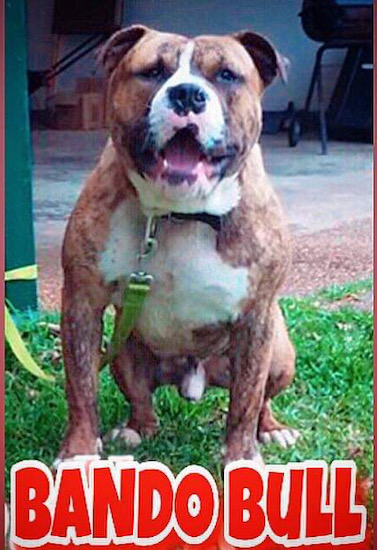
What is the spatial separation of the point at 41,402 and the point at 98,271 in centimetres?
35

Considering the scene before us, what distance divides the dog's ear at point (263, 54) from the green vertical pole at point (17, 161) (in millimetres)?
483

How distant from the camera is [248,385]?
342 centimetres

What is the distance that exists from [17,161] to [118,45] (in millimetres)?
342

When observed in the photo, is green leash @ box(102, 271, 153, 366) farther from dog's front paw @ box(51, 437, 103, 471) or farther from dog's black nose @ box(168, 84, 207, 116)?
dog's black nose @ box(168, 84, 207, 116)

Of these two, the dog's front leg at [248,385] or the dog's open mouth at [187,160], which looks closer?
the dog's open mouth at [187,160]

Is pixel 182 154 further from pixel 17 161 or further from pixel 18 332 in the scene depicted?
pixel 18 332

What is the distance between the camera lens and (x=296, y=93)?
3.35 meters

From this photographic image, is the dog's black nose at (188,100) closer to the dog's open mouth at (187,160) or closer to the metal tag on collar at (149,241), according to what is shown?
the dog's open mouth at (187,160)

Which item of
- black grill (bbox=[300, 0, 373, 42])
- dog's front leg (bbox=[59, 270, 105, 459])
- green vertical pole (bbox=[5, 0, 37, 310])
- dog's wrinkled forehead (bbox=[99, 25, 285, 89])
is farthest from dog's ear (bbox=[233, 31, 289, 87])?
dog's front leg (bbox=[59, 270, 105, 459])

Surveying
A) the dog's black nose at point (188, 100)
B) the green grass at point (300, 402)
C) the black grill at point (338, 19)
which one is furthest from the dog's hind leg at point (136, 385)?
the black grill at point (338, 19)

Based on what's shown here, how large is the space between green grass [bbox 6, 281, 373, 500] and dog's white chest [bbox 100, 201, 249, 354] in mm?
186

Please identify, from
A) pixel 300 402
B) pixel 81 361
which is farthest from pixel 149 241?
pixel 300 402

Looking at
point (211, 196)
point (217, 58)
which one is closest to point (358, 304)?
point (211, 196)

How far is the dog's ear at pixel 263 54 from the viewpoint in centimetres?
326
